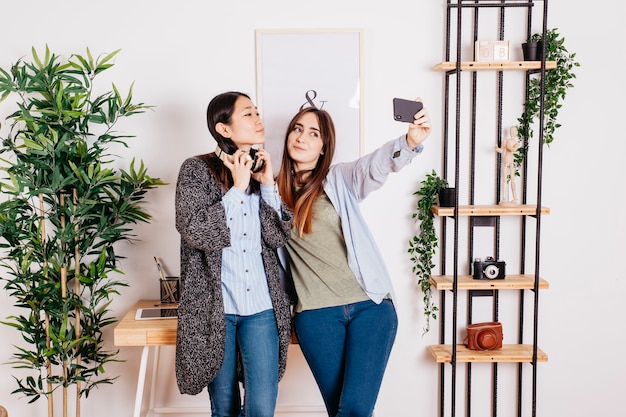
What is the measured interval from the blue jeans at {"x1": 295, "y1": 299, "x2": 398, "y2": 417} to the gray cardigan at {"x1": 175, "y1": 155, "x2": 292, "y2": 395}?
0.12m

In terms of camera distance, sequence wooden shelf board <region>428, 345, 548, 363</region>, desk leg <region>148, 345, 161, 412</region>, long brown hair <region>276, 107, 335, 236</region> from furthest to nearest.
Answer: desk leg <region>148, 345, 161, 412</region>
wooden shelf board <region>428, 345, 548, 363</region>
long brown hair <region>276, 107, 335, 236</region>

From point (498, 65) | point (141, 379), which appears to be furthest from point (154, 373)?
point (498, 65)

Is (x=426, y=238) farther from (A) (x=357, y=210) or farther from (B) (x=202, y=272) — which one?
(B) (x=202, y=272)

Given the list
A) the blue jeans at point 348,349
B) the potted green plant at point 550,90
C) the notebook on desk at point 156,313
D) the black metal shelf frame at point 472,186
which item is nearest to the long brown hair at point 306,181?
the blue jeans at point 348,349

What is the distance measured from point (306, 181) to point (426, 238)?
78cm

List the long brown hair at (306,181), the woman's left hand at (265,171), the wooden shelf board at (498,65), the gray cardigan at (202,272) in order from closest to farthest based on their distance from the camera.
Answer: the gray cardigan at (202,272) → the woman's left hand at (265,171) → the long brown hair at (306,181) → the wooden shelf board at (498,65)

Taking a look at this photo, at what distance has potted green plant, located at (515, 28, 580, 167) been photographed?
2.85 m

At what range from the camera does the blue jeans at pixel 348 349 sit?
2.24m

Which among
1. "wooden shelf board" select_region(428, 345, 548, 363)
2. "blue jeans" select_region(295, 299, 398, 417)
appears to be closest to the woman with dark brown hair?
"blue jeans" select_region(295, 299, 398, 417)

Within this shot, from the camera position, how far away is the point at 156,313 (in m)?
2.81

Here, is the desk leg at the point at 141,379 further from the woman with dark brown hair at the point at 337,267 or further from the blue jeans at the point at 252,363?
the woman with dark brown hair at the point at 337,267

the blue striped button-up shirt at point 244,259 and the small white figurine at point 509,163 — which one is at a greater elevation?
the small white figurine at point 509,163

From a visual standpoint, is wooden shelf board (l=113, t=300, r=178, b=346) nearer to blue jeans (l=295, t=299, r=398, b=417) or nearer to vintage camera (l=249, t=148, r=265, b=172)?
blue jeans (l=295, t=299, r=398, b=417)

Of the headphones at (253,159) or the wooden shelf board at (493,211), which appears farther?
the wooden shelf board at (493,211)
